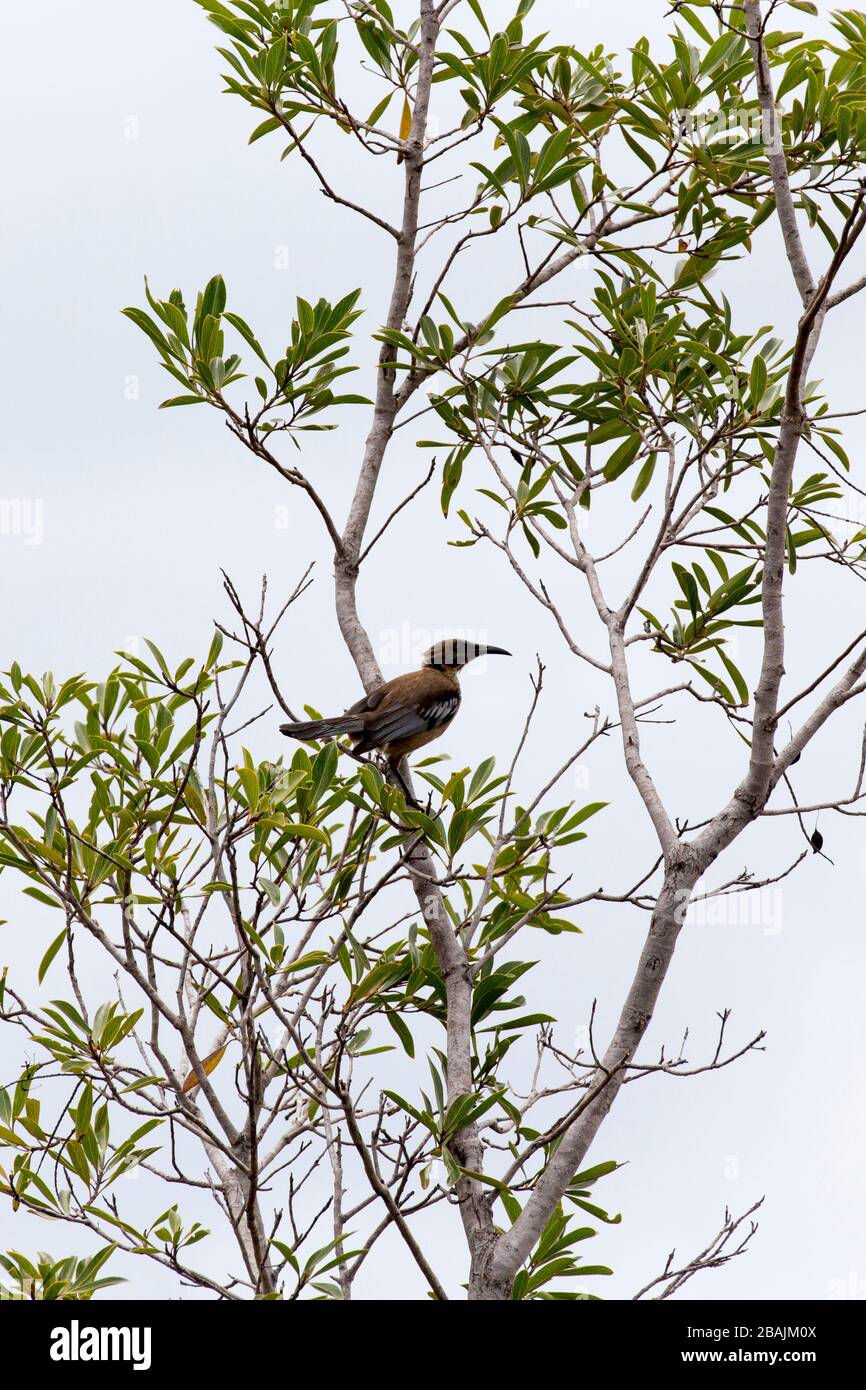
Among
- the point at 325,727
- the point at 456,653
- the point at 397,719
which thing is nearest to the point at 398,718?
the point at 397,719

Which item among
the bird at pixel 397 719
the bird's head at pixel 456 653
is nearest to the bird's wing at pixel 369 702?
the bird at pixel 397 719

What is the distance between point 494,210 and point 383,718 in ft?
5.76

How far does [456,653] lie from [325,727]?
→ 140 cm

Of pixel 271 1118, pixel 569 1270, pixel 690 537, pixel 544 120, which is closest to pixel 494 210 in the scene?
pixel 544 120

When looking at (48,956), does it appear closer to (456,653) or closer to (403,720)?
(403,720)

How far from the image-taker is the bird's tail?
5.03 meters

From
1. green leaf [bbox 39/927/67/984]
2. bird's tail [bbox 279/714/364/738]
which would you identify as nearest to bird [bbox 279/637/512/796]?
bird's tail [bbox 279/714/364/738]

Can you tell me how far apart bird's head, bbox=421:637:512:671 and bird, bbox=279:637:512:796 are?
0.82 ft

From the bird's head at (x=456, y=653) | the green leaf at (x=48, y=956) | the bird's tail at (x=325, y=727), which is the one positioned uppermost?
the bird's head at (x=456, y=653)

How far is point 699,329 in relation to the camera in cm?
479

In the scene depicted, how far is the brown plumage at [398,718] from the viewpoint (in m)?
5.05

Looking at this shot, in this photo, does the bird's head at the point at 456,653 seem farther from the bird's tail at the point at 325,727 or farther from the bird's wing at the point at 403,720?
the bird's tail at the point at 325,727
